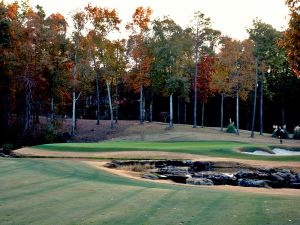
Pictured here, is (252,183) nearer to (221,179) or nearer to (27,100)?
(221,179)

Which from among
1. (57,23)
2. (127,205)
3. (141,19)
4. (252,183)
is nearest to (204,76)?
(141,19)

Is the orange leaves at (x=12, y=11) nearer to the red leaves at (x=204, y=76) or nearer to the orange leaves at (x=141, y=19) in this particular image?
the orange leaves at (x=141, y=19)

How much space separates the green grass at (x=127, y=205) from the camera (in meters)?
9.25

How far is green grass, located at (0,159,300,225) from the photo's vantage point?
925 centimetres

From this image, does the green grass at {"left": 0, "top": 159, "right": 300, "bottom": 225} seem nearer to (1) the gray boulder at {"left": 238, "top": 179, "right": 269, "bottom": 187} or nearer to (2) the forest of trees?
(1) the gray boulder at {"left": 238, "top": 179, "right": 269, "bottom": 187}

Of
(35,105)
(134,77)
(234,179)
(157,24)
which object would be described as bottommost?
(234,179)

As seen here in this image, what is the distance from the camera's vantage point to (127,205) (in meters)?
10.9

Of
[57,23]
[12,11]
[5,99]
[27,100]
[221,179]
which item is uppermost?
[12,11]

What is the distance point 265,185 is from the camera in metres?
18.9

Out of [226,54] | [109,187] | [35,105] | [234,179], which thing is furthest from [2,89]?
[109,187]

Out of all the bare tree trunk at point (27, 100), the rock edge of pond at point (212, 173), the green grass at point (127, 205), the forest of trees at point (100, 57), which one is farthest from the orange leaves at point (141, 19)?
the green grass at point (127, 205)

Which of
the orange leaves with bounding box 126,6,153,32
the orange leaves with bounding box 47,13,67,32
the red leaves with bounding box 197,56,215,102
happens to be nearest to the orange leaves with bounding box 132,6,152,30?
the orange leaves with bounding box 126,6,153,32

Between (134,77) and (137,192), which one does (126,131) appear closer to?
(134,77)

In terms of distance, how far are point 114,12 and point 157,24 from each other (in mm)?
5413
